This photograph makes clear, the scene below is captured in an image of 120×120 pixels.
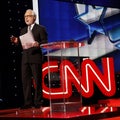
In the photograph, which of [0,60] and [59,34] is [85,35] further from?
[0,60]

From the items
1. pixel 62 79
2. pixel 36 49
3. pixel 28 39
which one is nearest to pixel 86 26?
pixel 36 49

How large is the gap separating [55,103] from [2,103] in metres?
2.49

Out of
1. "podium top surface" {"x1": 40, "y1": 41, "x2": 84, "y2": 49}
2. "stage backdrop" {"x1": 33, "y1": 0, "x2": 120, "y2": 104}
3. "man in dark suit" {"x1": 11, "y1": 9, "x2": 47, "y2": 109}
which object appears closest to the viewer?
"podium top surface" {"x1": 40, "y1": 41, "x2": 84, "y2": 49}

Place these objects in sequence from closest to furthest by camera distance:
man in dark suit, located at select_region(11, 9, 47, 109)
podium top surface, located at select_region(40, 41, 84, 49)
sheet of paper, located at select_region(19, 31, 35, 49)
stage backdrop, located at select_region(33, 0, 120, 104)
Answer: podium top surface, located at select_region(40, 41, 84, 49)
sheet of paper, located at select_region(19, 31, 35, 49)
man in dark suit, located at select_region(11, 9, 47, 109)
stage backdrop, located at select_region(33, 0, 120, 104)

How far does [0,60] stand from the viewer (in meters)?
6.11

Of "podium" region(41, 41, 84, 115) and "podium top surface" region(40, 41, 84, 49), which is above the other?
"podium top surface" region(40, 41, 84, 49)

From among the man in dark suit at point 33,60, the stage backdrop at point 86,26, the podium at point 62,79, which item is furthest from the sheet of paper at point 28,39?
the stage backdrop at point 86,26

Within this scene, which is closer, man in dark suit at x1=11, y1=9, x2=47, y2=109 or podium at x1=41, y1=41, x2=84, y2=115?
podium at x1=41, y1=41, x2=84, y2=115

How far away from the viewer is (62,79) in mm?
3867

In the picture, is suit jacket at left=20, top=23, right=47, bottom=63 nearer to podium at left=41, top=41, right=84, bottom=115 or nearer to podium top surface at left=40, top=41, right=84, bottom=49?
podium at left=41, top=41, right=84, bottom=115

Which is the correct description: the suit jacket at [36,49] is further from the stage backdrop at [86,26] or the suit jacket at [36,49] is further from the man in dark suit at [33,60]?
the stage backdrop at [86,26]

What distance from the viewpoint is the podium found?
12.5 feet

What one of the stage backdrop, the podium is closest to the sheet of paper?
the podium

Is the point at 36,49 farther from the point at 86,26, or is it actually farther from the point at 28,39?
the point at 86,26
